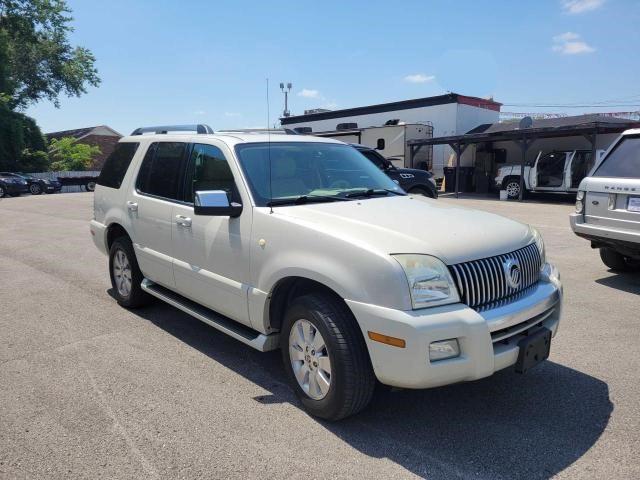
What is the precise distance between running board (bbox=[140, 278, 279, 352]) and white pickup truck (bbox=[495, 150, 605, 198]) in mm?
→ 17584

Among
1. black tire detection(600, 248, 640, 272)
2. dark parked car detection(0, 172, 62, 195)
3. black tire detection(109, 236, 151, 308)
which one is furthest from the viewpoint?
dark parked car detection(0, 172, 62, 195)

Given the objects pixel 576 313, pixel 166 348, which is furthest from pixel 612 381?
pixel 166 348

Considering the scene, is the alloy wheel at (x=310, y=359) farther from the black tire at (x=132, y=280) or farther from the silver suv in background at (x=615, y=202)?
the silver suv in background at (x=615, y=202)

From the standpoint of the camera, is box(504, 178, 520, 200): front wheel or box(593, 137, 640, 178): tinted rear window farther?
box(504, 178, 520, 200): front wheel

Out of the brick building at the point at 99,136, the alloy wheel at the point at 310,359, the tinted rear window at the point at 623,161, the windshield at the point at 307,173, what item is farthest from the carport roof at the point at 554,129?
the brick building at the point at 99,136

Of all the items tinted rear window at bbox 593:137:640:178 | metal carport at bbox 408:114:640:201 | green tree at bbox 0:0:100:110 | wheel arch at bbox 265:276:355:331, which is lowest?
wheel arch at bbox 265:276:355:331

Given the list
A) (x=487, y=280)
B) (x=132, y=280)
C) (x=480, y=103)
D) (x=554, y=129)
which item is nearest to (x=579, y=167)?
(x=554, y=129)

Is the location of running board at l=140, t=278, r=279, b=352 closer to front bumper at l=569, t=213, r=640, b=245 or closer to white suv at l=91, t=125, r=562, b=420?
white suv at l=91, t=125, r=562, b=420

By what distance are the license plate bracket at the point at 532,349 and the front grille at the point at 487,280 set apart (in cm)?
27

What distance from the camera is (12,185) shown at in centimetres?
2961

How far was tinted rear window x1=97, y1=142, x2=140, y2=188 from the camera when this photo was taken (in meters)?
5.43

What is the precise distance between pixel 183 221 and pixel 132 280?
143cm

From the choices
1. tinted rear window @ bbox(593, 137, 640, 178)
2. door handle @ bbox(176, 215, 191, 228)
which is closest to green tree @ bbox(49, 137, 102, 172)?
door handle @ bbox(176, 215, 191, 228)

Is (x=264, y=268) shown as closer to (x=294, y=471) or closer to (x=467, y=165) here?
(x=294, y=471)
